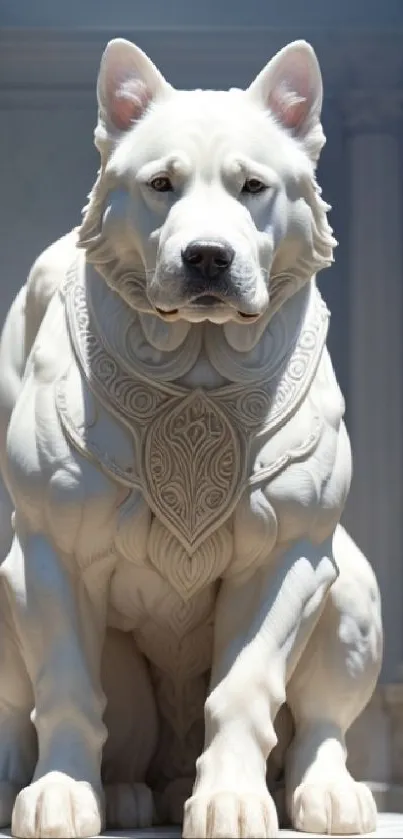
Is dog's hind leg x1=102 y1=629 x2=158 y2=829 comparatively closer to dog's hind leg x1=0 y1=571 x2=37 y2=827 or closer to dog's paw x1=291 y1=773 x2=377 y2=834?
dog's hind leg x1=0 y1=571 x2=37 y2=827

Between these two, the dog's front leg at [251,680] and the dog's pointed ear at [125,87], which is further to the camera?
the dog's pointed ear at [125,87]

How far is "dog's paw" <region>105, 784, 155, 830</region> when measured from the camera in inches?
112

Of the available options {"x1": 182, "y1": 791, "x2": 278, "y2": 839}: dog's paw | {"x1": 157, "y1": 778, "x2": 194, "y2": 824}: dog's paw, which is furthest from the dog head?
{"x1": 157, "y1": 778, "x2": 194, "y2": 824}: dog's paw

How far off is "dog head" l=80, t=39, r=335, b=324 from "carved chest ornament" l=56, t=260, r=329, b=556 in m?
0.08

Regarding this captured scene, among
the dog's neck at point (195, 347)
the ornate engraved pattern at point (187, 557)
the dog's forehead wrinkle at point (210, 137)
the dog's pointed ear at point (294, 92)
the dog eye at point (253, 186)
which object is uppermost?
the dog's pointed ear at point (294, 92)

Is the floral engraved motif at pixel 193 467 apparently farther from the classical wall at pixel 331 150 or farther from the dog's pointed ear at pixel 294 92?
the classical wall at pixel 331 150

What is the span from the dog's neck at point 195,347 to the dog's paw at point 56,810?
0.56 metres

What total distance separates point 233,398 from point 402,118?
45.8 inches

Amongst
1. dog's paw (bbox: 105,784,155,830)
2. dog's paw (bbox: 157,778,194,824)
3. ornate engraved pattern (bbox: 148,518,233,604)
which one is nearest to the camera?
ornate engraved pattern (bbox: 148,518,233,604)

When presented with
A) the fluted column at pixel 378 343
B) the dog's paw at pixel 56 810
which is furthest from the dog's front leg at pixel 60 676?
the fluted column at pixel 378 343

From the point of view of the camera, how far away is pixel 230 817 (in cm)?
252

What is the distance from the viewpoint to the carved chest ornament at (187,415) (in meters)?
2.72

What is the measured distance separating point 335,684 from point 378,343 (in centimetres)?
97

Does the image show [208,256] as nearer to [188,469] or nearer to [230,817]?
[188,469]
